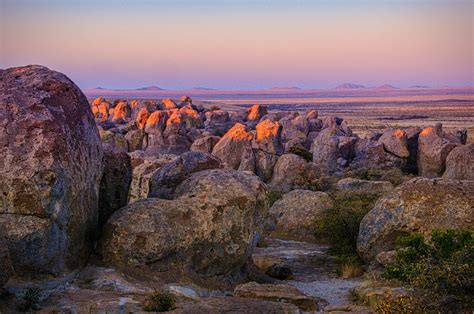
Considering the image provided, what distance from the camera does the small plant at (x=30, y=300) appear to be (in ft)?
41.0

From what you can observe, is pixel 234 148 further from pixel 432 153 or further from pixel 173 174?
pixel 173 174

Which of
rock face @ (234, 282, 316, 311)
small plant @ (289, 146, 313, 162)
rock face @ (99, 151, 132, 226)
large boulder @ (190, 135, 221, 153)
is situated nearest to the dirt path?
rock face @ (234, 282, 316, 311)

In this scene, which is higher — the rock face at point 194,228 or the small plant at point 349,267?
the rock face at point 194,228

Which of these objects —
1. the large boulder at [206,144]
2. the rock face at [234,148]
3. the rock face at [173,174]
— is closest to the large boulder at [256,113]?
the large boulder at [206,144]

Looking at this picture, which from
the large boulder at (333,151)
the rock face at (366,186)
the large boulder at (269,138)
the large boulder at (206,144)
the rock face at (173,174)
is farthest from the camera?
the large boulder at (206,144)

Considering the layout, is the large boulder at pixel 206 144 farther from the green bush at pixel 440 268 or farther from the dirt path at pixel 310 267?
the green bush at pixel 440 268

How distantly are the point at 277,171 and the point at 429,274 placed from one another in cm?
2634

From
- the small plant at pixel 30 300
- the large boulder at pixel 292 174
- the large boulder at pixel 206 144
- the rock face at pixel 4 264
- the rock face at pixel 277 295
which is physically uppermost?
the rock face at pixel 4 264

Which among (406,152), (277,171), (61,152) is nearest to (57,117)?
(61,152)

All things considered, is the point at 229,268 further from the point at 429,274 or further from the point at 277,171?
the point at 277,171

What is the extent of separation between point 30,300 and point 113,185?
189 inches

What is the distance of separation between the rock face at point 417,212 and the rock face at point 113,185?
6650 millimetres

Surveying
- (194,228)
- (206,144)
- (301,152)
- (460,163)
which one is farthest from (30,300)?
(206,144)

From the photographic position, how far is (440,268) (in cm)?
1248
